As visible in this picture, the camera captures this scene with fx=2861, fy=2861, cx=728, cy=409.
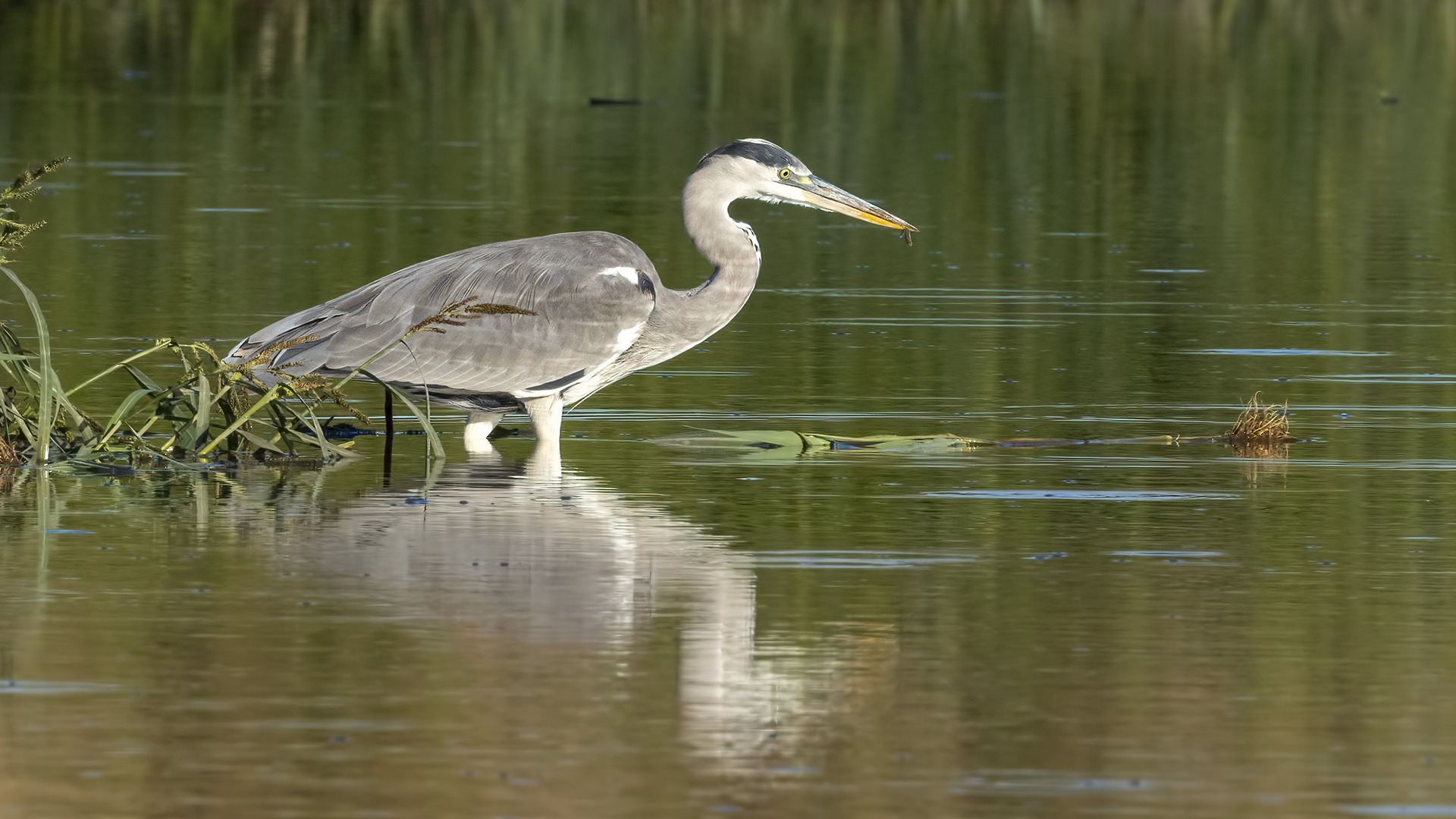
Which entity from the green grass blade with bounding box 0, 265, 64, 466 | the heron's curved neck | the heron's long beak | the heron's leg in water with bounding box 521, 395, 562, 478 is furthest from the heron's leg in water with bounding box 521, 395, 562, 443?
the green grass blade with bounding box 0, 265, 64, 466

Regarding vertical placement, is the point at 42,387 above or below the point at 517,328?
below

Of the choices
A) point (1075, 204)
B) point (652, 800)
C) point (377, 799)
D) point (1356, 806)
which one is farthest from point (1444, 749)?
point (1075, 204)

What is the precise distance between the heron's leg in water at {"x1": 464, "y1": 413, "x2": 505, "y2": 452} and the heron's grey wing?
0.29m

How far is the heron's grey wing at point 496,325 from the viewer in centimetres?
1152

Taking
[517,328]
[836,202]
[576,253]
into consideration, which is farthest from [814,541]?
[836,202]

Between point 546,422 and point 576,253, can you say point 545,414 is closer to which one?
point 546,422

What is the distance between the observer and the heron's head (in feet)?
40.2

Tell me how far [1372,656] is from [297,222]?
1444 centimetres

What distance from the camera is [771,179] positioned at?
1234cm

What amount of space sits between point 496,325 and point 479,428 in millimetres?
490

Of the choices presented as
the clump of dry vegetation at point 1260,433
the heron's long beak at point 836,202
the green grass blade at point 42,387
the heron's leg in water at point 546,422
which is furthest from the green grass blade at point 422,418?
the clump of dry vegetation at point 1260,433

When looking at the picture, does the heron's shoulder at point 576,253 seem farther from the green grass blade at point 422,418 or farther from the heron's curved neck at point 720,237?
the green grass blade at point 422,418

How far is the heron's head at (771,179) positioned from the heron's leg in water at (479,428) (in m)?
1.39

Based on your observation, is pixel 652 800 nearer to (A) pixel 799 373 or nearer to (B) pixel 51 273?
(A) pixel 799 373
